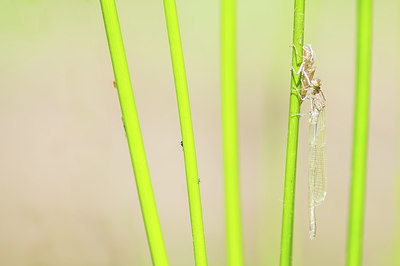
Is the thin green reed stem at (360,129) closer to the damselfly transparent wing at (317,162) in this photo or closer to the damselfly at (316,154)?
the damselfly at (316,154)

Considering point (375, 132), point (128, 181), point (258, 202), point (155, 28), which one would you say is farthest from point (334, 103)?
point (128, 181)

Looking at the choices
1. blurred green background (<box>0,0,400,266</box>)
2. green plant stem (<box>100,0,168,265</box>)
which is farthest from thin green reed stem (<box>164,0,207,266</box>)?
blurred green background (<box>0,0,400,266</box>)

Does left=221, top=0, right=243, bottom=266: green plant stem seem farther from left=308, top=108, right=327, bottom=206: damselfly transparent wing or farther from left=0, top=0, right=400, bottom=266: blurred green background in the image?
left=0, top=0, right=400, bottom=266: blurred green background

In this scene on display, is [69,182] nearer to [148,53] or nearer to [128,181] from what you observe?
[128,181]

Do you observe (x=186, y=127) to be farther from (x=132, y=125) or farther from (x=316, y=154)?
(x=316, y=154)

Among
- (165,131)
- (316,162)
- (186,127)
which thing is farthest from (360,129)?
(165,131)
